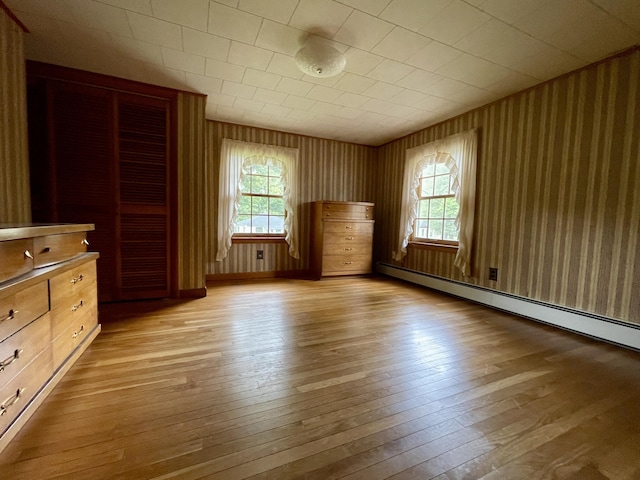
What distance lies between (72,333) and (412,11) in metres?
2.97

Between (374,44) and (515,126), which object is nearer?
(374,44)

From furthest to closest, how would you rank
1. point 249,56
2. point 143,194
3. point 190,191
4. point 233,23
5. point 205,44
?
point 190,191, point 143,194, point 249,56, point 205,44, point 233,23

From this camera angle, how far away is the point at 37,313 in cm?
128

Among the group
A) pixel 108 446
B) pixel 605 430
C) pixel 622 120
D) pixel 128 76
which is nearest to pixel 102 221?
pixel 128 76

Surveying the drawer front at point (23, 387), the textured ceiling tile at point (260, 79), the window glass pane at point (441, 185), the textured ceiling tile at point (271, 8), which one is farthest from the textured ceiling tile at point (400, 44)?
the drawer front at point (23, 387)

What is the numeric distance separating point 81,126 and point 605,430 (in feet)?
14.5

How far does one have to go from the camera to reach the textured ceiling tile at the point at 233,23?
6.01 ft

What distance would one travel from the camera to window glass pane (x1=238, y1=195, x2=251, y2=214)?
168 inches

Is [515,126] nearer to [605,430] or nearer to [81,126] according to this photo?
[605,430]

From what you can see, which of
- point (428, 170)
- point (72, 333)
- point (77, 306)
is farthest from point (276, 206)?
point (72, 333)

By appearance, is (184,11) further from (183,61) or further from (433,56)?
(433,56)

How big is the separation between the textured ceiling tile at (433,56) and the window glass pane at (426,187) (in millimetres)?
1823

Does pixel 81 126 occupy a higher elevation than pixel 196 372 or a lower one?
higher

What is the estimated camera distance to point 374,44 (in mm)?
2127
